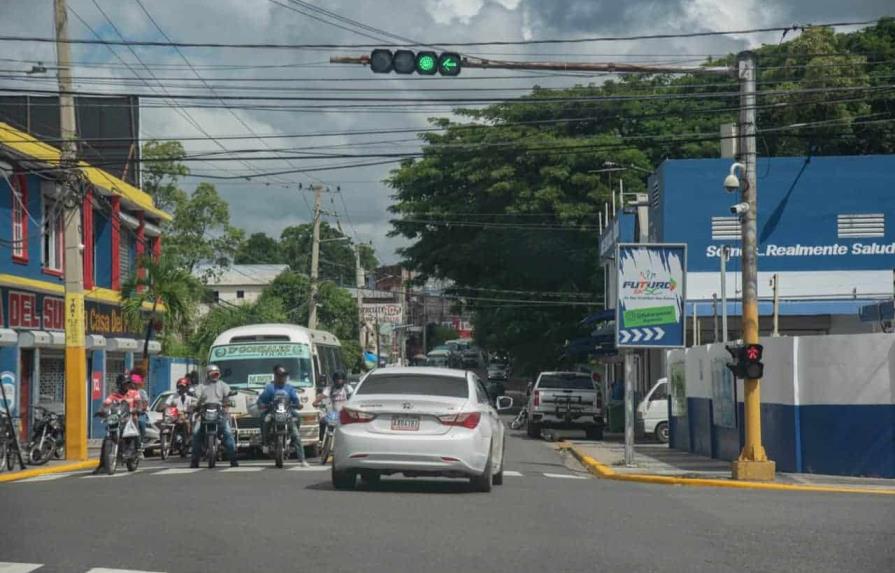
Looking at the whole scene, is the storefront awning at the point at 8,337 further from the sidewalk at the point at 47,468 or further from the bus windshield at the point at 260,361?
the bus windshield at the point at 260,361

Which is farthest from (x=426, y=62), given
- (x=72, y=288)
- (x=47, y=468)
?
(x=72, y=288)

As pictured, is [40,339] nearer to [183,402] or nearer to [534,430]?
[183,402]

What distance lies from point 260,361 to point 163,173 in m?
37.0

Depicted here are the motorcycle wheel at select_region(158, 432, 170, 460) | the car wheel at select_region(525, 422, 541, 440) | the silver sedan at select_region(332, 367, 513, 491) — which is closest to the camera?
the silver sedan at select_region(332, 367, 513, 491)

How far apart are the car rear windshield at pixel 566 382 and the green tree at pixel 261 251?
277ft

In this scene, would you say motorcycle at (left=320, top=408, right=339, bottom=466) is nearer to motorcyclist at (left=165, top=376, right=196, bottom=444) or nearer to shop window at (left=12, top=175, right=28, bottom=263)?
motorcyclist at (left=165, top=376, right=196, bottom=444)

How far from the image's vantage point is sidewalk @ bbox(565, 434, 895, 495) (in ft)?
65.8

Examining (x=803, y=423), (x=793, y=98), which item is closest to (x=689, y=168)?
(x=793, y=98)

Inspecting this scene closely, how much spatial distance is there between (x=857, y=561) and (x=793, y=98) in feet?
135

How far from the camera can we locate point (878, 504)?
16.5 metres

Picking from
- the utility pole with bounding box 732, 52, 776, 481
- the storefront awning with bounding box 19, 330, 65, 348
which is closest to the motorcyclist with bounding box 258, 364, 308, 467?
the utility pole with bounding box 732, 52, 776, 481

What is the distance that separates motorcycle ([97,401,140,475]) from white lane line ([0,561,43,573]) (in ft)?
37.7

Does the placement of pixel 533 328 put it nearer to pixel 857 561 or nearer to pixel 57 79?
pixel 57 79

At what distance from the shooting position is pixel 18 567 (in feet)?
32.6
